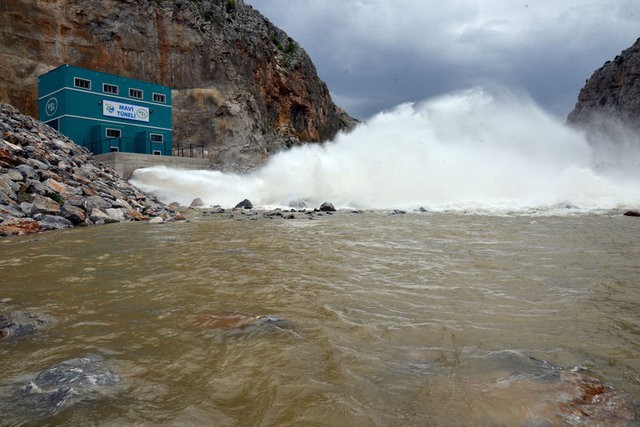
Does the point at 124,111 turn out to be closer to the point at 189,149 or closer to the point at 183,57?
the point at 189,149

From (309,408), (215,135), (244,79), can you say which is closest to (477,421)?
(309,408)

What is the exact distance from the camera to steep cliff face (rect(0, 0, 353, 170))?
34750 mm

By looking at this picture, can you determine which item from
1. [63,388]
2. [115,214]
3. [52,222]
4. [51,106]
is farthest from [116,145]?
[63,388]

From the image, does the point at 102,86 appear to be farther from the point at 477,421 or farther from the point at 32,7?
the point at 477,421

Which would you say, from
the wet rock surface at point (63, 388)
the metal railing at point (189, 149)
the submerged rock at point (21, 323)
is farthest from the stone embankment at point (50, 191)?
the metal railing at point (189, 149)

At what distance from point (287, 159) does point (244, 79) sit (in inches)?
861

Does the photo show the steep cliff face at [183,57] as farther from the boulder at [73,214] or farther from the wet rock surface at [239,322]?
the wet rock surface at [239,322]

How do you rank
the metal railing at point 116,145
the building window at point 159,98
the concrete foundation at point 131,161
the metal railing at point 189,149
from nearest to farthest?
1. the concrete foundation at point 131,161
2. the metal railing at point 116,145
3. the building window at point 159,98
4. the metal railing at point 189,149

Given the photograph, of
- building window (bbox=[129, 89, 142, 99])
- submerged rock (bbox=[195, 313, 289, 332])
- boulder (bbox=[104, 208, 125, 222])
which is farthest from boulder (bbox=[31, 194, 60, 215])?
building window (bbox=[129, 89, 142, 99])

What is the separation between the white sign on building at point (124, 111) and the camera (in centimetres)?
2994

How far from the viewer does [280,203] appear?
23.3m

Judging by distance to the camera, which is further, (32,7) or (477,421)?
(32,7)

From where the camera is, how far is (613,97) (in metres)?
71.4

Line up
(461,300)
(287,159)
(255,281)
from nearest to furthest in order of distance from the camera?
1. (461,300)
2. (255,281)
3. (287,159)
